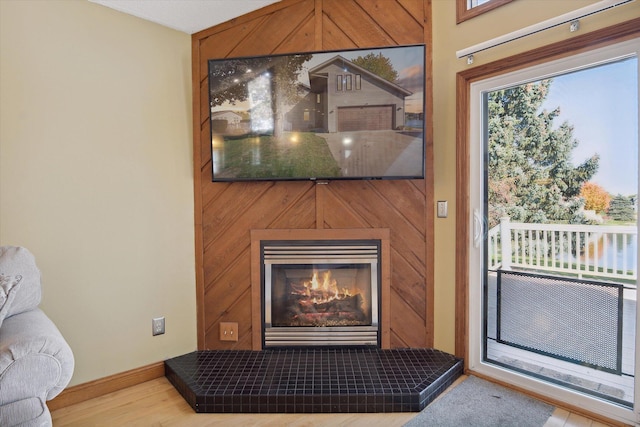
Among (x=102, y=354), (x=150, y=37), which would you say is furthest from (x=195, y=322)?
(x=150, y=37)

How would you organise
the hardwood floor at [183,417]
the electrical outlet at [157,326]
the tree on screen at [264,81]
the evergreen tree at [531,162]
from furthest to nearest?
the electrical outlet at [157,326], the tree on screen at [264,81], the evergreen tree at [531,162], the hardwood floor at [183,417]

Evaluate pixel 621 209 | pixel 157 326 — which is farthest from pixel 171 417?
pixel 621 209

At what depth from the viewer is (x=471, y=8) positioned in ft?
7.80

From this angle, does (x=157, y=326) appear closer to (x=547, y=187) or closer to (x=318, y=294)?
(x=318, y=294)

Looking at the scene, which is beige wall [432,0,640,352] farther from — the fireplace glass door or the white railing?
the fireplace glass door

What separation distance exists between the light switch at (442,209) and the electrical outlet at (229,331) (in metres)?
1.68

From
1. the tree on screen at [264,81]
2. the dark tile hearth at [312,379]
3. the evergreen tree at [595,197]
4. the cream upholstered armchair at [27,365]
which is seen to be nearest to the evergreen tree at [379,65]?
the tree on screen at [264,81]

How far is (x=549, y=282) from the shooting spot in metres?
2.16

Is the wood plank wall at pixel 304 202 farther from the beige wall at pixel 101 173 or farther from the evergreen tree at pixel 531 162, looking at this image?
the evergreen tree at pixel 531 162

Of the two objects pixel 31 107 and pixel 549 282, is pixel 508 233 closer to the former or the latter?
pixel 549 282

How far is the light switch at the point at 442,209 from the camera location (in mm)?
2516

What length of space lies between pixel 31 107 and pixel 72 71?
0.32 metres

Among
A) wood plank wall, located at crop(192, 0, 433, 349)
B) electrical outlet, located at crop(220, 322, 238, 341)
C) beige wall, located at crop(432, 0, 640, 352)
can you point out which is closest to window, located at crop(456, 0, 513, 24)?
beige wall, located at crop(432, 0, 640, 352)

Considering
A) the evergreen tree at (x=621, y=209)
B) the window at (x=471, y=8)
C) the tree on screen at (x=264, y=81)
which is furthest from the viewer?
the tree on screen at (x=264, y=81)
